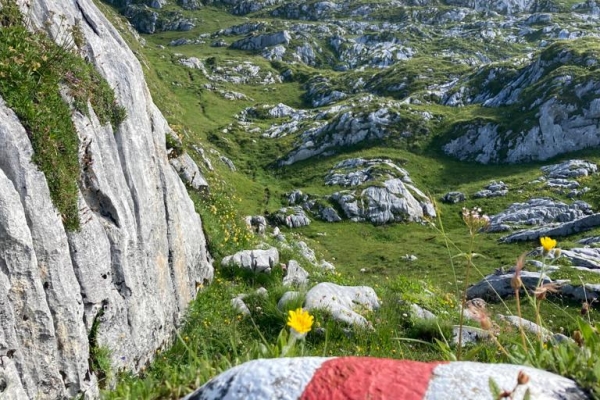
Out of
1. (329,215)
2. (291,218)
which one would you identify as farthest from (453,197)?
(291,218)

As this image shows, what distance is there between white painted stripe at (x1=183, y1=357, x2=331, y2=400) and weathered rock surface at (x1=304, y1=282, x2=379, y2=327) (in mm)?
8633

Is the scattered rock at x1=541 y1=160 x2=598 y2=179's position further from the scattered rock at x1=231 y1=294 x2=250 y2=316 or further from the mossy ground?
the scattered rock at x1=231 y1=294 x2=250 y2=316

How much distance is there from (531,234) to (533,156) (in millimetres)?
44810

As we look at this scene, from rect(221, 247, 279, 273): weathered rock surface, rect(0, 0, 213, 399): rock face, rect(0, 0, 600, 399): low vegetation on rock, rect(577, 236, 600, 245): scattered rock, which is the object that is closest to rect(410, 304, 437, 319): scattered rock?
rect(0, 0, 600, 399): low vegetation on rock

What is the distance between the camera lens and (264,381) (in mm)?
2945

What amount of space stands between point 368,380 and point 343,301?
10353 mm

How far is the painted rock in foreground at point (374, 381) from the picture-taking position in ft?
9.11

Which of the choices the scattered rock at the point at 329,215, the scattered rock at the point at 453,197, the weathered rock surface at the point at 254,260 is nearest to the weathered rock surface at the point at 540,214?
the scattered rock at the point at 453,197

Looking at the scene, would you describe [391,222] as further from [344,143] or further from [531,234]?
[344,143]

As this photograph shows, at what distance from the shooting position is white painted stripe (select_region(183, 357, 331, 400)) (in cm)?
286

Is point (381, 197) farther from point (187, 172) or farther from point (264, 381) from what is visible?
point (264, 381)

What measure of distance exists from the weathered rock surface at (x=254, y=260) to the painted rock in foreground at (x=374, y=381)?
1299 centimetres

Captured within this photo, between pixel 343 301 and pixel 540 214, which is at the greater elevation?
pixel 343 301

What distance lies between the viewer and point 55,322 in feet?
22.8
